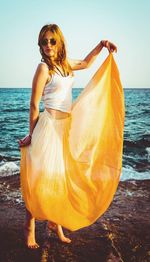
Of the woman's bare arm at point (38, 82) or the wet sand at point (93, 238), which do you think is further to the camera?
the wet sand at point (93, 238)

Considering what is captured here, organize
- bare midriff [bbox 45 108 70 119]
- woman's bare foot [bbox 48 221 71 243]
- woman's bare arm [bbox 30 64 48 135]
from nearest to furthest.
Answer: woman's bare arm [bbox 30 64 48 135]
bare midriff [bbox 45 108 70 119]
woman's bare foot [bbox 48 221 71 243]

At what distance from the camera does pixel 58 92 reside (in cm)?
318

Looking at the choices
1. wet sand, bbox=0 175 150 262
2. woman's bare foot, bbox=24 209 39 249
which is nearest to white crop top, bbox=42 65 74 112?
woman's bare foot, bbox=24 209 39 249

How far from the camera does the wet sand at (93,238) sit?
10.7ft

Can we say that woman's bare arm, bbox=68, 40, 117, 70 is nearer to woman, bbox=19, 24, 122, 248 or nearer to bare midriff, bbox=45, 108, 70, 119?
woman, bbox=19, 24, 122, 248

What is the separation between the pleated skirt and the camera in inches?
121

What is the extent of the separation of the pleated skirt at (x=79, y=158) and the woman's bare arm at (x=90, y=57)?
0.42 feet

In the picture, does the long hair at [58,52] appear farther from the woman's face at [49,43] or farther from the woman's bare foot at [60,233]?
the woman's bare foot at [60,233]

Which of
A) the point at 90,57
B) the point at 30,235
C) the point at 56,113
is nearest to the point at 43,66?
the point at 56,113

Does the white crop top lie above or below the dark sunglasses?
below

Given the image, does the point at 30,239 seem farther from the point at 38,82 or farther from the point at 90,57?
the point at 90,57

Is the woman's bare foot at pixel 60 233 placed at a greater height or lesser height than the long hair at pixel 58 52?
lesser

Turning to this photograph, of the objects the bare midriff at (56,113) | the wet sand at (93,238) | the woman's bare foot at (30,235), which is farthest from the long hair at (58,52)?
the wet sand at (93,238)

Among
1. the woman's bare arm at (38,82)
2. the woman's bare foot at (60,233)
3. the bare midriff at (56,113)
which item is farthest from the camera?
the woman's bare foot at (60,233)
